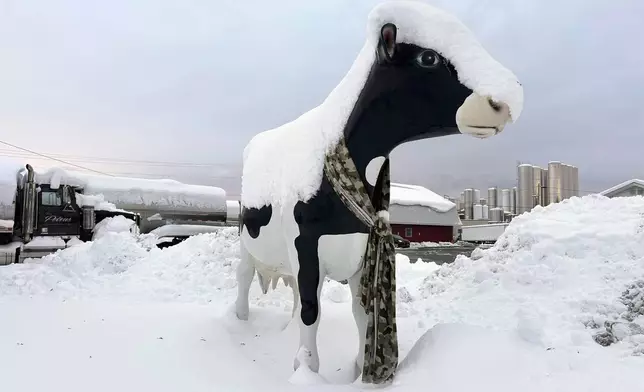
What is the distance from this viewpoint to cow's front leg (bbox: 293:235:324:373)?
3408 mm

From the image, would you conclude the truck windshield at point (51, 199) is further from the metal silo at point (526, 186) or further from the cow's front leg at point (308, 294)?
the metal silo at point (526, 186)

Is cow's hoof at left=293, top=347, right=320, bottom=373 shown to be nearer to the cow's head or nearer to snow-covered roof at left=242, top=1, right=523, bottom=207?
snow-covered roof at left=242, top=1, right=523, bottom=207

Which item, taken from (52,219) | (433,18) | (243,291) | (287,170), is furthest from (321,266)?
(52,219)

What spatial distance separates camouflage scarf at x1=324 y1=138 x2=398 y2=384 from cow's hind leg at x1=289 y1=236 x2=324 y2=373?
337mm

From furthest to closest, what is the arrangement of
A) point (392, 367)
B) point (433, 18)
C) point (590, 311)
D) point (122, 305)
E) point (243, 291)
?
point (122, 305) → point (243, 291) → point (590, 311) → point (392, 367) → point (433, 18)

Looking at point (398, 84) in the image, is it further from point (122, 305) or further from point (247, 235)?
point (122, 305)

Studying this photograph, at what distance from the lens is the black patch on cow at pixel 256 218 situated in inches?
153

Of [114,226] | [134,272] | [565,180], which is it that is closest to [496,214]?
[565,180]

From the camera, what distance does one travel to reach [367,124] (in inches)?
131

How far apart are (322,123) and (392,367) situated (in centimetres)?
179

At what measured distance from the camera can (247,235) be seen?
443 cm

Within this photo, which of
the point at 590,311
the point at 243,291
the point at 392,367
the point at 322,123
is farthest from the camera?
the point at 243,291

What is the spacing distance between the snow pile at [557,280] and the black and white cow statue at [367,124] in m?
1.53

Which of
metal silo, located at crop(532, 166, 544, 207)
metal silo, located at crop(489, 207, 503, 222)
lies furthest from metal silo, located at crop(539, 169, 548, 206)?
metal silo, located at crop(489, 207, 503, 222)
